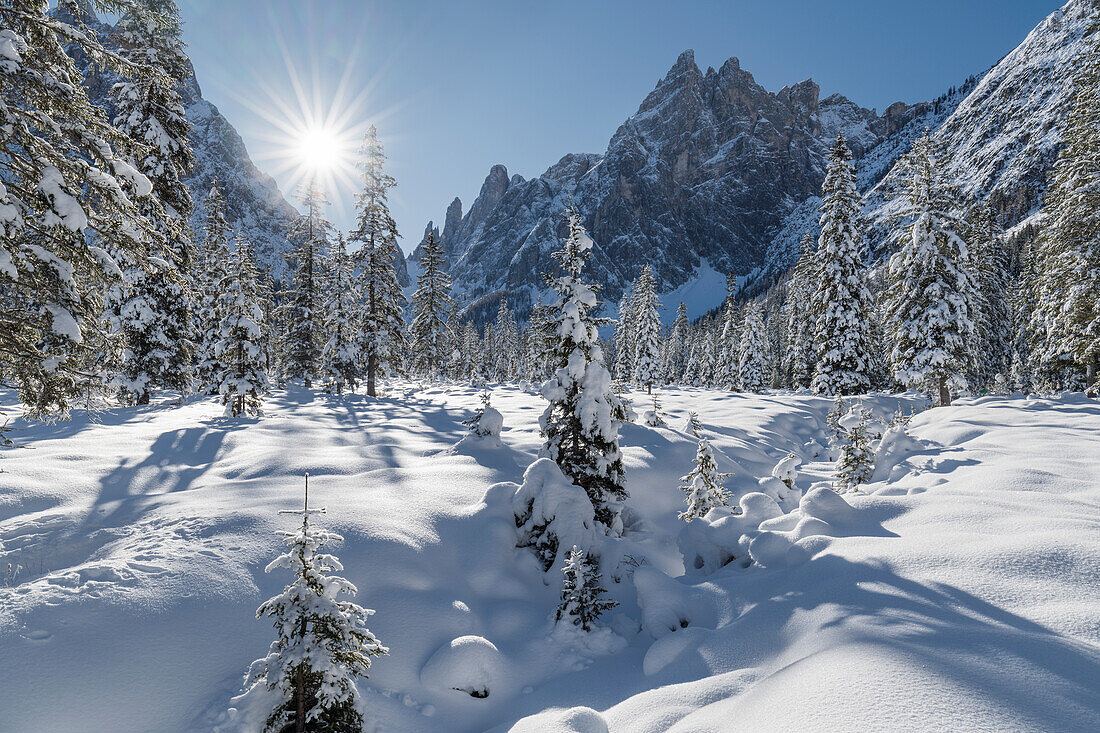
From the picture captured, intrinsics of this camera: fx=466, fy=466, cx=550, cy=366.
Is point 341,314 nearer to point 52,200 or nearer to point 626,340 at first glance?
point 52,200

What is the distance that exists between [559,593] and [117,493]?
778 centimetres

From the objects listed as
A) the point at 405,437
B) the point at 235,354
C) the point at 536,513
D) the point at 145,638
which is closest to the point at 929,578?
the point at 536,513

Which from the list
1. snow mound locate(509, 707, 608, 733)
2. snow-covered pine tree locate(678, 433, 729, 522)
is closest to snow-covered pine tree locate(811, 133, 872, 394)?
snow-covered pine tree locate(678, 433, 729, 522)

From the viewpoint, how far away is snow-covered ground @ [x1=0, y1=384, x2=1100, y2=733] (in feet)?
12.1

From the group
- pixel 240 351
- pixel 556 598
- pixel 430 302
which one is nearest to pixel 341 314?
pixel 430 302

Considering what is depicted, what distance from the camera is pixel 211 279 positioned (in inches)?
1172

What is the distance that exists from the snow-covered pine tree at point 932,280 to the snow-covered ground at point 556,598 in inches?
486

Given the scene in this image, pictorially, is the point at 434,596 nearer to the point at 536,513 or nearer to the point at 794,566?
the point at 536,513

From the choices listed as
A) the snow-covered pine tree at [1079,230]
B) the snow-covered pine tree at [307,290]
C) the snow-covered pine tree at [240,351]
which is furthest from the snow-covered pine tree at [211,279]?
the snow-covered pine tree at [1079,230]

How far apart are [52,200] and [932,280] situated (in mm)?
29601

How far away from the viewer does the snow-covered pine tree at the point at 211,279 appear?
91.4 feet

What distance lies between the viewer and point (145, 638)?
488 cm

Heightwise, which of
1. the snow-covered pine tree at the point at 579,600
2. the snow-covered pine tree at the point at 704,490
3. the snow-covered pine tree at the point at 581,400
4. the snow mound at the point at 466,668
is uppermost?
the snow-covered pine tree at the point at 581,400

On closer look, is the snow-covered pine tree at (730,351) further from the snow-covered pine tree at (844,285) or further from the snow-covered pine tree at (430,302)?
the snow-covered pine tree at (430,302)
